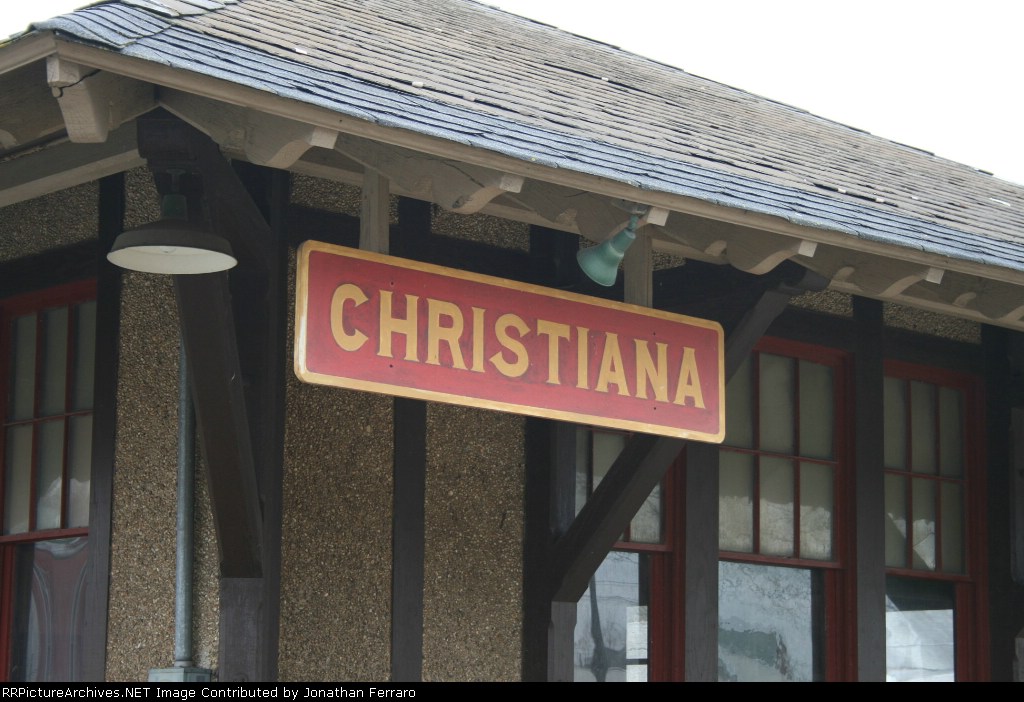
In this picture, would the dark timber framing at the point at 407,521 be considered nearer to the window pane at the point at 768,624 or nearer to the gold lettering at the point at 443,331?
the gold lettering at the point at 443,331

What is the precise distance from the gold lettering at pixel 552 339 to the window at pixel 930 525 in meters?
3.36

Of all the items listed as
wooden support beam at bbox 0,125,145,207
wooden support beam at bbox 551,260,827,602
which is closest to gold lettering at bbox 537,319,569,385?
wooden support beam at bbox 551,260,827,602

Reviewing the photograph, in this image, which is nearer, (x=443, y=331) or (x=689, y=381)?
(x=443, y=331)

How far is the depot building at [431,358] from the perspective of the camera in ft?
14.5

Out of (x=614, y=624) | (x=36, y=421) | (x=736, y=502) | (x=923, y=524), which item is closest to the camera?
(x=36, y=421)

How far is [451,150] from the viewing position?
4.26m

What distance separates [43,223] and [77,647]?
5.57 feet

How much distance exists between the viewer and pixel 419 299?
15.3 feet

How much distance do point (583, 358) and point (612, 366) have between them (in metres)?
0.13

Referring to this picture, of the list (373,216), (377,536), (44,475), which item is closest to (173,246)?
(373,216)

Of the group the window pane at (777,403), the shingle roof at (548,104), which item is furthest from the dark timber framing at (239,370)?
the window pane at (777,403)

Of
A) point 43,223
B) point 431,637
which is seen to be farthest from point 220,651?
point 43,223

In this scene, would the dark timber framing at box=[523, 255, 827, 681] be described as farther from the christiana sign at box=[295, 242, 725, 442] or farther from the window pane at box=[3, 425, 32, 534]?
the window pane at box=[3, 425, 32, 534]

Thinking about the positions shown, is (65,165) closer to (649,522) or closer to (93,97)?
(93,97)
